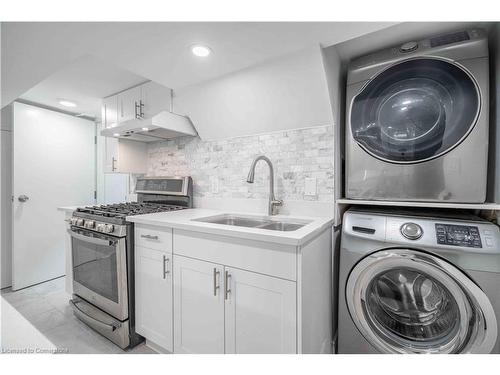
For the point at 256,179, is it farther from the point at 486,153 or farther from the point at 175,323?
the point at 486,153

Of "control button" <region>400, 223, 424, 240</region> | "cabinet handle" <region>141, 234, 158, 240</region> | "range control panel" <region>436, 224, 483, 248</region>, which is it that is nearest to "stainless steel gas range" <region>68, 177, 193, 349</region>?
"cabinet handle" <region>141, 234, 158, 240</region>

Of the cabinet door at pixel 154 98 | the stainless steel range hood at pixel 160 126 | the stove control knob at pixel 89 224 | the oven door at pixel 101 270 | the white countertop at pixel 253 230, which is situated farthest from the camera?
the cabinet door at pixel 154 98

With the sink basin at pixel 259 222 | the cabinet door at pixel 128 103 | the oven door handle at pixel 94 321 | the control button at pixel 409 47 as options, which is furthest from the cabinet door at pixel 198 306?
the control button at pixel 409 47

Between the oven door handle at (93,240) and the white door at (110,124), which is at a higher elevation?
the white door at (110,124)

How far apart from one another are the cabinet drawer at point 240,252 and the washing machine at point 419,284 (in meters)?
0.53

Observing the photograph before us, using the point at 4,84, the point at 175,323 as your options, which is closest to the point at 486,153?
the point at 175,323

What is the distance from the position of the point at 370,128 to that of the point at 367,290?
41.1 inches

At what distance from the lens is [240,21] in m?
1.08

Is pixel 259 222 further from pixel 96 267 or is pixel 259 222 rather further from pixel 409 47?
pixel 409 47

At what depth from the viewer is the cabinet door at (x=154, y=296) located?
144cm

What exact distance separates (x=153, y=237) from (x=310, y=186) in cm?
120

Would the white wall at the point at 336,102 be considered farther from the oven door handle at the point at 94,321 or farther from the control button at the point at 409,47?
the oven door handle at the point at 94,321

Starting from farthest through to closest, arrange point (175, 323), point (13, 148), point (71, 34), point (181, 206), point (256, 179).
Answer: point (13, 148) → point (181, 206) → point (256, 179) → point (175, 323) → point (71, 34)

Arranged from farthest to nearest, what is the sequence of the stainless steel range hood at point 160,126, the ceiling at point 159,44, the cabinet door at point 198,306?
the stainless steel range hood at point 160,126
the cabinet door at point 198,306
the ceiling at point 159,44
